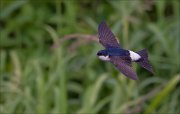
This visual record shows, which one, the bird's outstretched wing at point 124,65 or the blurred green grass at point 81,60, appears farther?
the blurred green grass at point 81,60

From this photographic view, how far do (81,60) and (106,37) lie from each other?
6.39 ft

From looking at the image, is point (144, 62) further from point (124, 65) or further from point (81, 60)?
point (81, 60)

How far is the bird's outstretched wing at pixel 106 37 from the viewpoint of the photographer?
0.46 metres

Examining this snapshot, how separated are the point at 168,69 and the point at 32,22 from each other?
846mm

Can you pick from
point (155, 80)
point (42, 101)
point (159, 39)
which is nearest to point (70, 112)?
point (42, 101)

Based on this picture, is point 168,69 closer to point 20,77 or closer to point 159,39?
point 159,39

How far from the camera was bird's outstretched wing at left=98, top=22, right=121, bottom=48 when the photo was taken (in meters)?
0.46

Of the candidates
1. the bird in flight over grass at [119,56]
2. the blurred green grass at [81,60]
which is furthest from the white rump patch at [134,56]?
the blurred green grass at [81,60]

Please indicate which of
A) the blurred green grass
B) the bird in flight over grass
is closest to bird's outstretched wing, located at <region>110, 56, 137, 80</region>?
the bird in flight over grass

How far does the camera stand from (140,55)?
45 cm

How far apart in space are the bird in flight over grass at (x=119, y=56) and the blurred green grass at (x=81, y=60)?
1391 millimetres

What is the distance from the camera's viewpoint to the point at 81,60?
2422 mm

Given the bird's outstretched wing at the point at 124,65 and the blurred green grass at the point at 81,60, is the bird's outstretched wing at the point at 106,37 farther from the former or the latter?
the blurred green grass at the point at 81,60

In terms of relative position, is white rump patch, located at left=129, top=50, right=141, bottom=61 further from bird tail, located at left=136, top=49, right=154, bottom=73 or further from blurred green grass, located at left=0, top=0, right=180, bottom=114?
blurred green grass, located at left=0, top=0, right=180, bottom=114
